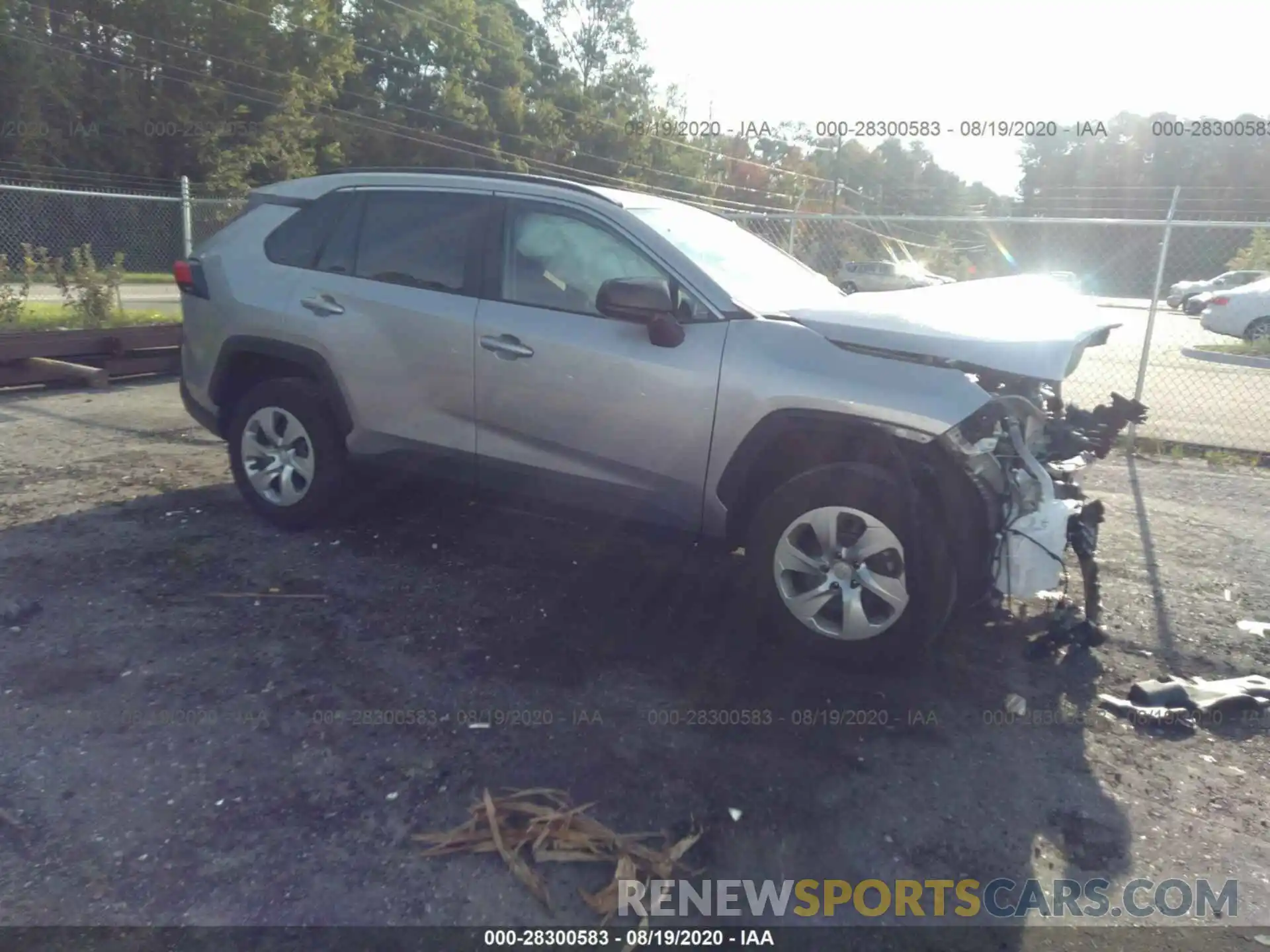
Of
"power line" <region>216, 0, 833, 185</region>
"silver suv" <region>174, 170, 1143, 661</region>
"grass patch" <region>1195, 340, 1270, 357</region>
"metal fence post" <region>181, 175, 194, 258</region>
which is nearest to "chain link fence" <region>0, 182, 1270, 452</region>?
"metal fence post" <region>181, 175, 194, 258</region>

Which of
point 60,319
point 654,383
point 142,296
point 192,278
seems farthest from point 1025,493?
point 142,296

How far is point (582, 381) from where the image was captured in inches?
171

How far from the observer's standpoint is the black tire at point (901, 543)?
371 cm

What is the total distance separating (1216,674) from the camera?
4145 millimetres

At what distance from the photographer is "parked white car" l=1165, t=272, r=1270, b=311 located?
31.2 meters

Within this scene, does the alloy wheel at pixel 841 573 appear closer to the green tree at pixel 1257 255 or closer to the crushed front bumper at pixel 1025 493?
the crushed front bumper at pixel 1025 493

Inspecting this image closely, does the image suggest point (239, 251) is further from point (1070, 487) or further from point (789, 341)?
point (1070, 487)

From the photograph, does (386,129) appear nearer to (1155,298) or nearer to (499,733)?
(1155,298)

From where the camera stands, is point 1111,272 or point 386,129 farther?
point 386,129

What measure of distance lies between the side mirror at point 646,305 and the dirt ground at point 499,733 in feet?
4.18

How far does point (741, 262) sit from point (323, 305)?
2146 mm

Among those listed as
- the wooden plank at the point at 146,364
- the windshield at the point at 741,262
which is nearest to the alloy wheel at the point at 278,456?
the windshield at the point at 741,262

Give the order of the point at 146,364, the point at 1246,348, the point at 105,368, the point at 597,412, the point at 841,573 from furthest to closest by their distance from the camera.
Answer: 1. the point at 1246,348
2. the point at 146,364
3. the point at 105,368
4. the point at 597,412
5. the point at 841,573

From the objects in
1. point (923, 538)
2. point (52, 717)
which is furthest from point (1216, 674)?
point (52, 717)
